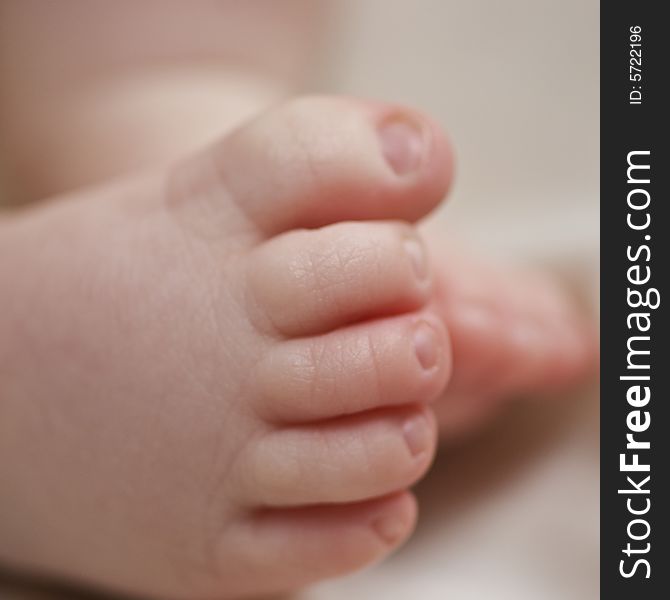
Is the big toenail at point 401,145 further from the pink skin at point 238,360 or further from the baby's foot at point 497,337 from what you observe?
the baby's foot at point 497,337

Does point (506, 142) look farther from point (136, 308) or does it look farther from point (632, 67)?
point (136, 308)

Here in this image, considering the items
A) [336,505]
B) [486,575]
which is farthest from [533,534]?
[336,505]

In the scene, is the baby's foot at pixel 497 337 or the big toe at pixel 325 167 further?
the baby's foot at pixel 497 337

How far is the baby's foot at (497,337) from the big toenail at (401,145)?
11 cm

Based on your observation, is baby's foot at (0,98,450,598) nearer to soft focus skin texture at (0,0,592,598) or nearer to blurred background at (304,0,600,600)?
soft focus skin texture at (0,0,592,598)

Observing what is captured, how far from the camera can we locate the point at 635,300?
1.79 feet

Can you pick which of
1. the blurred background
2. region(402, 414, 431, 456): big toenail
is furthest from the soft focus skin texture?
the blurred background

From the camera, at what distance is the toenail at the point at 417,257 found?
1.42 ft

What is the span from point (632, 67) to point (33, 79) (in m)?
0.42

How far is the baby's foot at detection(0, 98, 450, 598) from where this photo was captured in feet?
1.37

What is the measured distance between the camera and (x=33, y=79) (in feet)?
2.41

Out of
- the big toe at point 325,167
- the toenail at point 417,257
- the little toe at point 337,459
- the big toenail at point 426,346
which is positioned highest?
the big toe at point 325,167

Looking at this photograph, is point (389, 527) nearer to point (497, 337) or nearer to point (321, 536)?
point (321, 536)

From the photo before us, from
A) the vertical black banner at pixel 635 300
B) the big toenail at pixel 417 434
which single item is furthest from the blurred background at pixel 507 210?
the big toenail at pixel 417 434
